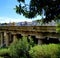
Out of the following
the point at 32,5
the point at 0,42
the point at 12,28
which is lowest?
the point at 0,42

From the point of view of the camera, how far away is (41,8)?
563 inches

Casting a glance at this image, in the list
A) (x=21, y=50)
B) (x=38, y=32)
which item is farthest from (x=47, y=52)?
(x=38, y=32)

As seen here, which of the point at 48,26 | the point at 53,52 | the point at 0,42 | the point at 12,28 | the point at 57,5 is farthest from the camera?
the point at 0,42

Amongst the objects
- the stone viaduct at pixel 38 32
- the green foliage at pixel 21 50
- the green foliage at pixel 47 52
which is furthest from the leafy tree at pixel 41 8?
the stone viaduct at pixel 38 32

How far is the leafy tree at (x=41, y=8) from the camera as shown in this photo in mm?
14070

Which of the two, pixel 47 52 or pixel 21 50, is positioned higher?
pixel 47 52

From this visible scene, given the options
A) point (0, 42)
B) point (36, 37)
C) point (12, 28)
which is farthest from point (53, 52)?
point (0, 42)

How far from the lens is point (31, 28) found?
107 ft

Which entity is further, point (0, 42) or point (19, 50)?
point (0, 42)

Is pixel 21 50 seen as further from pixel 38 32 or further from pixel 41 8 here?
pixel 38 32

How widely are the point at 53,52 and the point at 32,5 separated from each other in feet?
15.4

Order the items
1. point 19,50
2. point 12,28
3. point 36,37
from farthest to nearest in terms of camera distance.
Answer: point 12,28 < point 36,37 < point 19,50

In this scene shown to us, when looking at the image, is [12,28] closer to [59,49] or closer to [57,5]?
[59,49]

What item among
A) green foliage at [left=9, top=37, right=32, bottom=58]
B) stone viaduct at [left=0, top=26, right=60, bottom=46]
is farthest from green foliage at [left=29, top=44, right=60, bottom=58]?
stone viaduct at [left=0, top=26, right=60, bottom=46]
